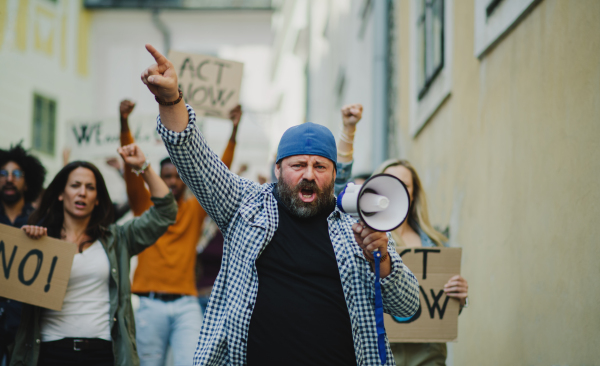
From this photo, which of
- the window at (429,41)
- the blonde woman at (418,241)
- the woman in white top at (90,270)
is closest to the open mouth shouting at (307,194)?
the blonde woman at (418,241)

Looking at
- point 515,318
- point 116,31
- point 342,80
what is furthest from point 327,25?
point 515,318

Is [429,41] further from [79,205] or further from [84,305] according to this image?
[84,305]

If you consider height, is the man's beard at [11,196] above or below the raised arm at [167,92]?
below

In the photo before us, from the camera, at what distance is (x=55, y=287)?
4.07m

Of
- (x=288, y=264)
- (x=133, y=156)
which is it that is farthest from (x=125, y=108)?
(x=288, y=264)

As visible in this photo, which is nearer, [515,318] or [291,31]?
[515,318]

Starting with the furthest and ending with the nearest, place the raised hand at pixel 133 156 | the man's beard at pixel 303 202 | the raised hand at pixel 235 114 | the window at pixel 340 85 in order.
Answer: the window at pixel 340 85 → the raised hand at pixel 235 114 → the raised hand at pixel 133 156 → the man's beard at pixel 303 202

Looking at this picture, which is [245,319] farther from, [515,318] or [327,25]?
[327,25]

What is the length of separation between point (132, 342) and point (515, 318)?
2.26m

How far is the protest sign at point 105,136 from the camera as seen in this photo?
26.2 feet

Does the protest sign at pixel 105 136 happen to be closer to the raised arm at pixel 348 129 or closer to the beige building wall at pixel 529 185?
the beige building wall at pixel 529 185

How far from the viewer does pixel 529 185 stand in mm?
3973

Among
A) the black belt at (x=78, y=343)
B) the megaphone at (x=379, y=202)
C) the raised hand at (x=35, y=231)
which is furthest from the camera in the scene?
Result: the raised hand at (x=35, y=231)

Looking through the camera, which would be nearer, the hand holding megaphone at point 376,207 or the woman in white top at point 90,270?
the hand holding megaphone at point 376,207
